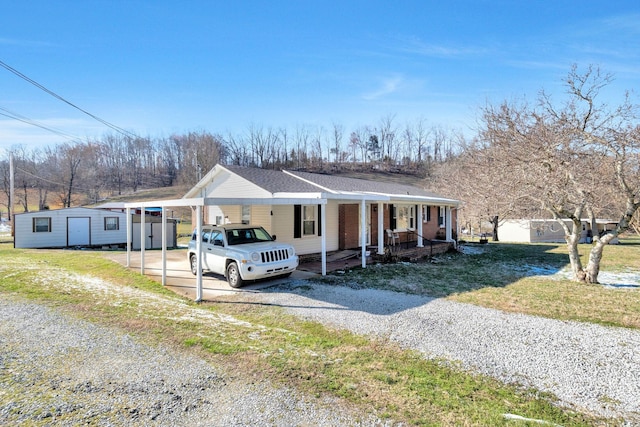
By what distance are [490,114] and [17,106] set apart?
27.1 m

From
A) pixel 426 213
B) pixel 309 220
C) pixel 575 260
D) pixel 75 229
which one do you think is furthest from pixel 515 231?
pixel 75 229

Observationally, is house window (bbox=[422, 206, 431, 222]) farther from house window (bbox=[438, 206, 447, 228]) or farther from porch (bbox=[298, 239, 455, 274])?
porch (bbox=[298, 239, 455, 274])

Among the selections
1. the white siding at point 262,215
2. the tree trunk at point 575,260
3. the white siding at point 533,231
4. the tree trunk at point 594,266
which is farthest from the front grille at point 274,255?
the white siding at point 533,231

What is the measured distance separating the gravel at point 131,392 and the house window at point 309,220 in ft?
28.6

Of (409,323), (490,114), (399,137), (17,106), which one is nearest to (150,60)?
(17,106)

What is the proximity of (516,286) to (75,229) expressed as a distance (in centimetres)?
2460

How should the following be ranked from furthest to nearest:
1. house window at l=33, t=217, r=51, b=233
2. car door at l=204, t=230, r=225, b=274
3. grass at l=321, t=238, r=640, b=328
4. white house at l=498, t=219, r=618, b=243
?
white house at l=498, t=219, r=618, b=243 → house window at l=33, t=217, r=51, b=233 → car door at l=204, t=230, r=225, b=274 → grass at l=321, t=238, r=640, b=328

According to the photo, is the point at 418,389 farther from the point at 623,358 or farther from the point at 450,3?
the point at 450,3

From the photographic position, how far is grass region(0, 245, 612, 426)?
3432 millimetres

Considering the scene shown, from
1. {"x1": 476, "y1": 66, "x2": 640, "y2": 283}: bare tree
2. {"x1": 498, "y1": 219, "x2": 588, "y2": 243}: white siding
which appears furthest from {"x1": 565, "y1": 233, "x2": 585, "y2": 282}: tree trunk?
{"x1": 498, "y1": 219, "x2": 588, "y2": 243}: white siding

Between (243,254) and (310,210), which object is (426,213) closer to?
(310,210)

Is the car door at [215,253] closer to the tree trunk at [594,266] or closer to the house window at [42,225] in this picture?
the tree trunk at [594,266]

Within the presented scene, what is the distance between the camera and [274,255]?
9.22 m

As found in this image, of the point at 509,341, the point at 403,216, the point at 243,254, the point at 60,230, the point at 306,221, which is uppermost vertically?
the point at 403,216
